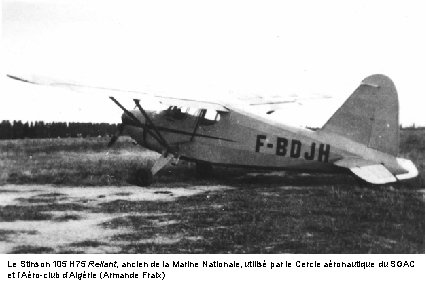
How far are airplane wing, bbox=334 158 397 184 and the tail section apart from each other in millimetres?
324

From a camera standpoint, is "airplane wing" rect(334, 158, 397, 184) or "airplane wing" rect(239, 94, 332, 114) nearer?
"airplane wing" rect(334, 158, 397, 184)

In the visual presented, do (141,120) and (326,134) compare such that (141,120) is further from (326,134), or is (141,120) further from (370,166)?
(370,166)

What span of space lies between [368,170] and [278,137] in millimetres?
1733

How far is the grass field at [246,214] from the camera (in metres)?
5.27

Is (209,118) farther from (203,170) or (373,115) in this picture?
(373,115)

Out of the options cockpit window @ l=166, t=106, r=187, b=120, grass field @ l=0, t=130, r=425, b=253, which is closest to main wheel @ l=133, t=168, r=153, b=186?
grass field @ l=0, t=130, r=425, b=253

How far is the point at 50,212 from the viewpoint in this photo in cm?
661

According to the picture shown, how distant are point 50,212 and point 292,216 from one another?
11.4ft

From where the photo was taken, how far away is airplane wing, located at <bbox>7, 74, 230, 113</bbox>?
6894 mm

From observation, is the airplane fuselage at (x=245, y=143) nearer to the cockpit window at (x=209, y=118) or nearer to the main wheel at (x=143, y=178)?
the cockpit window at (x=209, y=118)

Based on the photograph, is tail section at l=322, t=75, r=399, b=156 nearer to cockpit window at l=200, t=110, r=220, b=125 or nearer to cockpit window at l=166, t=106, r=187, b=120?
cockpit window at l=200, t=110, r=220, b=125
